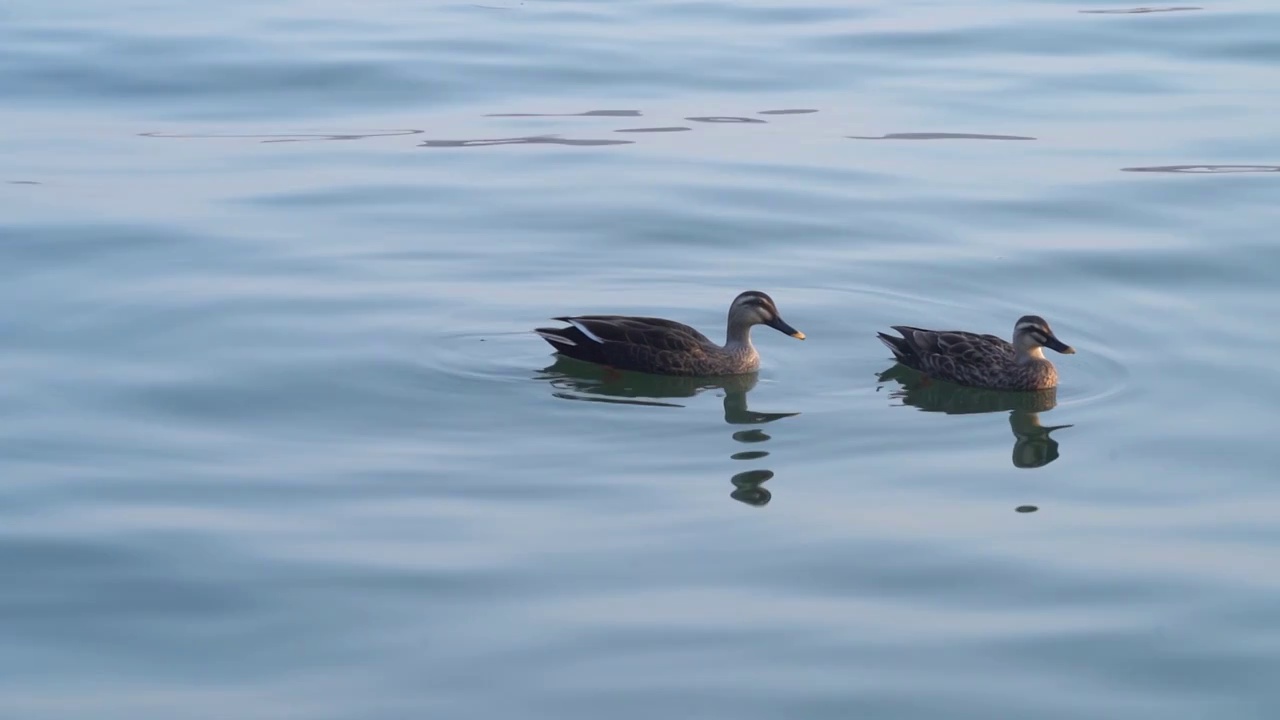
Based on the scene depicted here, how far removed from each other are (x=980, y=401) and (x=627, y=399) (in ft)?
7.66

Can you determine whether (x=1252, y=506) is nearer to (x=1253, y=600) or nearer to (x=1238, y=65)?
(x=1253, y=600)

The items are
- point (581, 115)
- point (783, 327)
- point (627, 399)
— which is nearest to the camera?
point (627, 399)

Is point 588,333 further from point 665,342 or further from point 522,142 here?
point 522,142

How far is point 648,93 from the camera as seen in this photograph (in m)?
22.6

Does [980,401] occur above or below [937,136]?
below

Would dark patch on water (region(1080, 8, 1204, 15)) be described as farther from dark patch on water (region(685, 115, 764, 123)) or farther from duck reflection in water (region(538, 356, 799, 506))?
duck reflection in water (region(538, 356, 799, 506))

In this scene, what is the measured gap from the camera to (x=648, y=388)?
12.6m

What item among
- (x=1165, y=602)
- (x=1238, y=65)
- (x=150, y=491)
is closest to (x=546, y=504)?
(x=150, y=491)

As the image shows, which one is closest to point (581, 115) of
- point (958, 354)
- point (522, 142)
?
point (522, 142)

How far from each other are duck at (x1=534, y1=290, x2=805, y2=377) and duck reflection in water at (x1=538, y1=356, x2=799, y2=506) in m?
0.07

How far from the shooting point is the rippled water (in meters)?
7.93

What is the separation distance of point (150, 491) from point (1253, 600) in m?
5.49

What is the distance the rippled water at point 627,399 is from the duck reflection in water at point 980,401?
2.1 inches

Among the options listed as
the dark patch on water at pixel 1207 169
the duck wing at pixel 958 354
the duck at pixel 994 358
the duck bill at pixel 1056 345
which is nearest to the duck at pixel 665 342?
the duck wing at pixel 958 354
